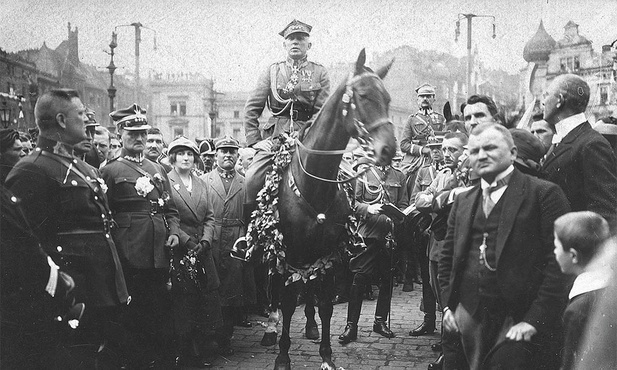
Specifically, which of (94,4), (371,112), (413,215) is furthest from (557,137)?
(94,4)

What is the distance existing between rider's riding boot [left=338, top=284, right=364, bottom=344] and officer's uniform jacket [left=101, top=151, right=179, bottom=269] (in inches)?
103

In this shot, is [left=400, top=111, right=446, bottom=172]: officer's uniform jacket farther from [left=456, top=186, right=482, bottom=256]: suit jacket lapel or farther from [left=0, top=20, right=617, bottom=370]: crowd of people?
[left=456, top=186, right=482, bottom=256]: suit jacket lapel

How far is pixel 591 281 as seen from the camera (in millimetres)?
3416

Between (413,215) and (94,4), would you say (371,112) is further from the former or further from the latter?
(94,4)

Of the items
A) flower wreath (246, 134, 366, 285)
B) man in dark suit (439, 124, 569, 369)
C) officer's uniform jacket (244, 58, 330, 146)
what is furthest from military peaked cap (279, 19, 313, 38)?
man in dark suit (439, 124, 569, 369)

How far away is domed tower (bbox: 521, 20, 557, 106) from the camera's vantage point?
6.27 m

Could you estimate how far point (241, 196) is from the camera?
7305 millimetres

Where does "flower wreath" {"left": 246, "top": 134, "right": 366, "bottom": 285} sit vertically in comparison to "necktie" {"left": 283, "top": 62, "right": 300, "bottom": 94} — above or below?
below

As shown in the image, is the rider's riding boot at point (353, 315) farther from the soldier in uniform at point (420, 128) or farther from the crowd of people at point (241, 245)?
the soldier in uniform at point (420, 128)

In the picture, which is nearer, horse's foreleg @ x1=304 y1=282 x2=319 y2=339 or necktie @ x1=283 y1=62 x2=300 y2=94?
horse's foreleg @ x1=304 y1=282 x2=319 y2=339

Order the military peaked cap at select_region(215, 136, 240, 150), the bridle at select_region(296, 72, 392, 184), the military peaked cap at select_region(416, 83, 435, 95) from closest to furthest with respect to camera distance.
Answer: the bridle at select_region(296, 72, 392, 184) < the military peaked cap at select_region(215, 136, 240, 150) < the military peaked cap at select_region(416, 83, 435, 95)

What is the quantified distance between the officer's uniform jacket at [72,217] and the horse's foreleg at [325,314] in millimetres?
2115

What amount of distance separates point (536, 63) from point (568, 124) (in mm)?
2708

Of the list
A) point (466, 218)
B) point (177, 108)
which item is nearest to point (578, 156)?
point (466, 218)
